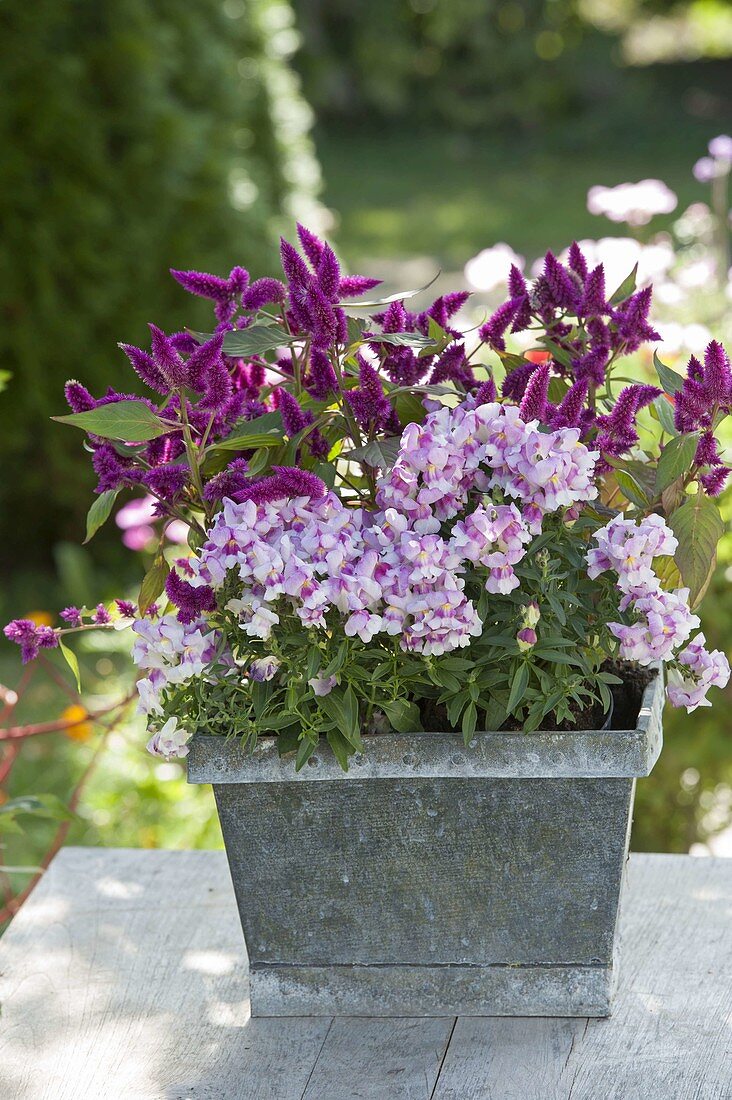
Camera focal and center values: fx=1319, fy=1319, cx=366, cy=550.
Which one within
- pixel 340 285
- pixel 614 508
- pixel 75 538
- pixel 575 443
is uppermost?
pixel 340 285

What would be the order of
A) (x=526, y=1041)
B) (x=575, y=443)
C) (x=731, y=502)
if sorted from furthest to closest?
(x=731, y=502) → (x=526, y=1041) → (x=575, y=443)

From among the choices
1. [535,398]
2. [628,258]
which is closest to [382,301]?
[535,398]

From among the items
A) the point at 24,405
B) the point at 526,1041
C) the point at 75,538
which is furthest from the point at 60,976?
the point at 75,538

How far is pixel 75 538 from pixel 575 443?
368cm

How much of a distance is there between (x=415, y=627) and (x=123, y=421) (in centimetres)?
30

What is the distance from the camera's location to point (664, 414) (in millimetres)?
1252

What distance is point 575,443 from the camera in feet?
3.54

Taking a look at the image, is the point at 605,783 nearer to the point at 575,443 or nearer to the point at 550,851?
the point at 550,851

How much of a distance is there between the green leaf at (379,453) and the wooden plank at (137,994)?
0.53 m

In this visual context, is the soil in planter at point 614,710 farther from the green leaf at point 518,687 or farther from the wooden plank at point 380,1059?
the wooden plank at point 380,1059

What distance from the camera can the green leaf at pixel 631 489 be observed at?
1209 mm

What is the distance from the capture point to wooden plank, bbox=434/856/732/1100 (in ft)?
3.72

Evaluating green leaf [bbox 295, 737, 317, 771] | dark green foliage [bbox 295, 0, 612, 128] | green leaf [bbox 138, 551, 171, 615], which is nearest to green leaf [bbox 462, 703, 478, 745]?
green leaf [bbox 295, 737, 317, 771]

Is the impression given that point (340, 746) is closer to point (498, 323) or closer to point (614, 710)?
point (614, 710)
